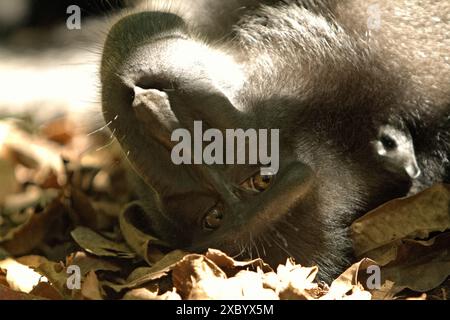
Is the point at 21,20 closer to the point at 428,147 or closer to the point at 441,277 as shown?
the point at 428,147

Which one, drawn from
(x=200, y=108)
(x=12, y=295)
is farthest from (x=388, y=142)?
(x=12, y=295)

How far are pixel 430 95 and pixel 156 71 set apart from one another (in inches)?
31.8

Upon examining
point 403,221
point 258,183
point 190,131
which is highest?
point 190,131

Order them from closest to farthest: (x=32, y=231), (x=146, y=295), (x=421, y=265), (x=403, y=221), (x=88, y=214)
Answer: (x=146, y=295) → (x=421, y=265) → (x=403, y=221) → (x=32, y=231) → (x=88, y=214)

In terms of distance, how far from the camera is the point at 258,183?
2100 millimetres

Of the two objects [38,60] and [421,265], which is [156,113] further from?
[38,60]

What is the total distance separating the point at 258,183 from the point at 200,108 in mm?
230

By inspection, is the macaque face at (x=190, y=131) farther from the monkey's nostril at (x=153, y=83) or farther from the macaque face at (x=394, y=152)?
the macaque face at (x=394, y=152)

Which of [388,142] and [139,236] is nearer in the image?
[388,142]

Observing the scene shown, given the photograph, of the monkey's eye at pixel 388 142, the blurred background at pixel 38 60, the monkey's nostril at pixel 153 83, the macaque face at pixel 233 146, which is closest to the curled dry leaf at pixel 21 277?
the macaque face at pixel 233 146

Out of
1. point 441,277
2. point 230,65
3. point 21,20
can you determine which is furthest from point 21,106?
point 441,277

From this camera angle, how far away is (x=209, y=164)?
2.07m

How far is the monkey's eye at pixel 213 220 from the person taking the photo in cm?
216

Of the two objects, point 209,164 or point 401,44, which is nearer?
point 209,164
